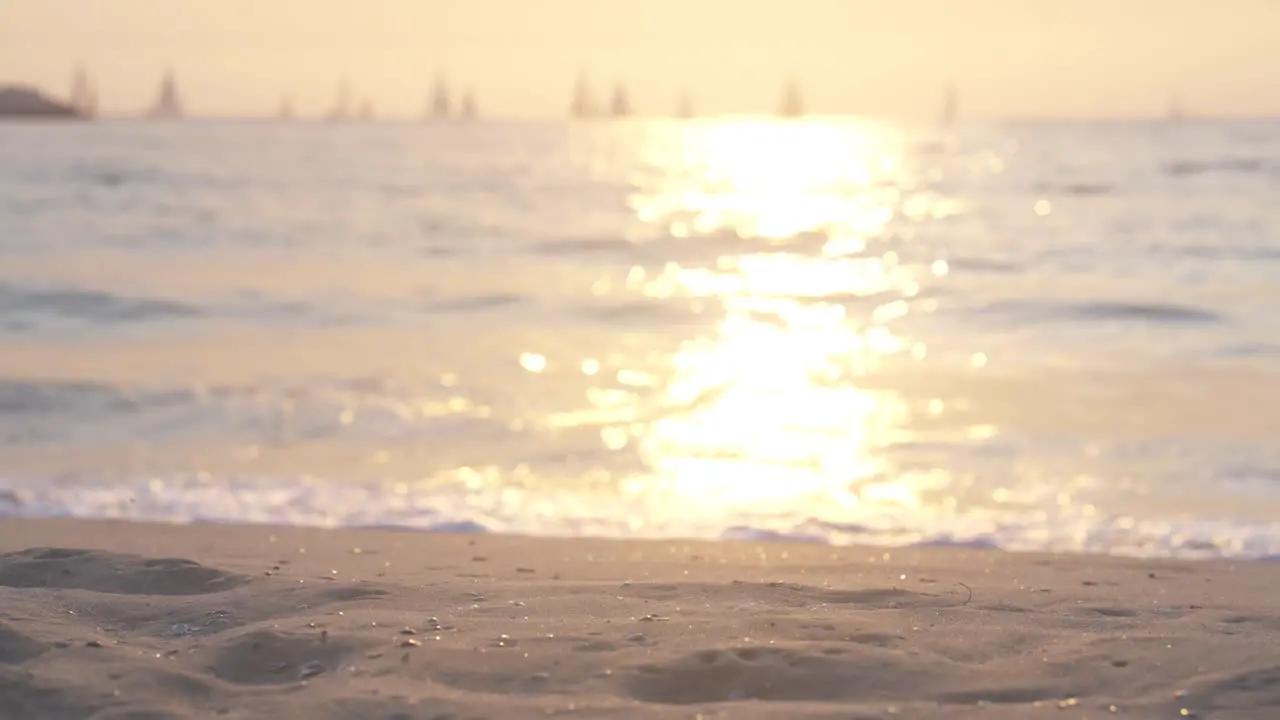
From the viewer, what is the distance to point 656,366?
10.5 m

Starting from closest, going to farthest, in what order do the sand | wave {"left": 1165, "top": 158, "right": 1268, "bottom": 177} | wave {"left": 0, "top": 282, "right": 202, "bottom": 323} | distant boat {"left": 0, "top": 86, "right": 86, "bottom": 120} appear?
the sand
wave {"left": 0, "top": 282, "right": 202, "bottom": 323}
wave {"left": 1165, "top": 158, "right": 1268, "bottom": 177}
distant boat {"left": 0, "top": 86, "right": 86, "bottom": 120}

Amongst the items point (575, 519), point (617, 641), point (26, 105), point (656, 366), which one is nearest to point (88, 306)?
point (656, 366)

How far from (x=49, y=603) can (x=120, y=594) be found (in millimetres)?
199

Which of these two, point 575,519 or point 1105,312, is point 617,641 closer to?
point 575,519

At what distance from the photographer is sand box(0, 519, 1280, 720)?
110 inches

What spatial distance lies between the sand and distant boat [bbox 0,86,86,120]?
286ft

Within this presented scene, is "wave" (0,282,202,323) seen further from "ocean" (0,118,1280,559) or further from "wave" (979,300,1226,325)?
"wave" (979,300,1226,325)

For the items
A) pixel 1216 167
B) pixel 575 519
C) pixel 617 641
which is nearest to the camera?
pixel 617 641

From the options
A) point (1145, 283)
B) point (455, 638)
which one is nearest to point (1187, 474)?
point (455, 638)

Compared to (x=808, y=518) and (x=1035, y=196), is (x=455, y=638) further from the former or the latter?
(x=1035, y=196)

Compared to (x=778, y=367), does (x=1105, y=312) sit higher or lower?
higher

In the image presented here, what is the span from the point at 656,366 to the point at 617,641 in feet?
24.1

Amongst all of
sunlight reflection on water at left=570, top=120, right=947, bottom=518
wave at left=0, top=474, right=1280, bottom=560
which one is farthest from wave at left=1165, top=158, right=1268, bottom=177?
wave at left=0, top=474, right=1280, bottom=560

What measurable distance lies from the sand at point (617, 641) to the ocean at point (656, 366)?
1.56 metres
